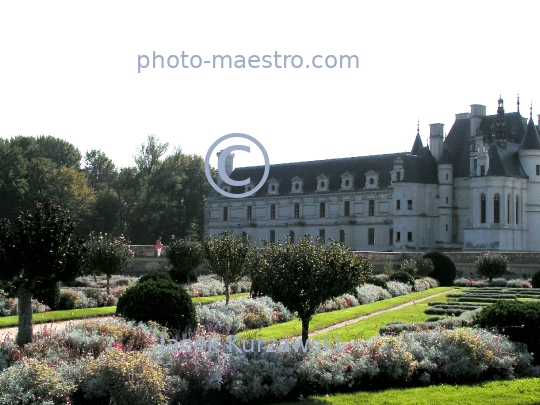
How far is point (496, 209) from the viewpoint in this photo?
50.1m

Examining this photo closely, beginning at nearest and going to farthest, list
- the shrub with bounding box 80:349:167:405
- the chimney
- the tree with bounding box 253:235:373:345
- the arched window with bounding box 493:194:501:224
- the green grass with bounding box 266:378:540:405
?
1. the shrub with bounding box 80:349:167:405
2. the green grass with bounding box 266:378:540:405
3. the tree with bounding box 253:235:373:345
4. the arched window with bounding box 493:194:501:224
5. the chimney

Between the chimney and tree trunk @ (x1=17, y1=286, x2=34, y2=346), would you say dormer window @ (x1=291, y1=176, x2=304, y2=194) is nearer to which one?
the chimney

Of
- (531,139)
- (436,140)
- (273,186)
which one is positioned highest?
(436,140)

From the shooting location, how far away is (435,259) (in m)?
36.1

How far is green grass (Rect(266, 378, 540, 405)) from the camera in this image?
35.1 ft

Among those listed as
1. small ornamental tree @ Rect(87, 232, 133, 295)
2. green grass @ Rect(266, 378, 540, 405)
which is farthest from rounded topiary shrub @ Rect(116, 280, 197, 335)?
small ornamental tree @ Rect(87, 232, 133, 295)

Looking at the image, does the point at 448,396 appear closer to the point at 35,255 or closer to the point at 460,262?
the point at 35,255

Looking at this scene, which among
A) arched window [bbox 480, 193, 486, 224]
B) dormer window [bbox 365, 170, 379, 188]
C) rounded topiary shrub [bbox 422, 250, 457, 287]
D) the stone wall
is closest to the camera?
rounded topiary shrub [bbox 422, 250, 457, 287]

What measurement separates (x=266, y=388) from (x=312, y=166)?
5521 cm

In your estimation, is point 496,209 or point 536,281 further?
point 496,209

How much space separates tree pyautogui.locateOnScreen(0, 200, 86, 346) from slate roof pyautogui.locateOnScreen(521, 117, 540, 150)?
4462cm

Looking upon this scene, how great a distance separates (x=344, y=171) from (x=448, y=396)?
5220 centimetres

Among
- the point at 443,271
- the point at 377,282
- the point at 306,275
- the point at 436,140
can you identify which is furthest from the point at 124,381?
the point at 436,140

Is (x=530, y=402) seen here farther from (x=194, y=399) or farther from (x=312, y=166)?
(x=312, y=166)
